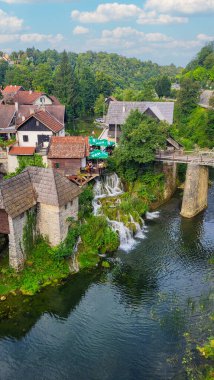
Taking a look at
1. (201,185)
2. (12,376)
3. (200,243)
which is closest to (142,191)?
(201,185)

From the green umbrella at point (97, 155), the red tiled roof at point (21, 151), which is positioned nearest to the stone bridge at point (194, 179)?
the green umbrella at point (97, 155)

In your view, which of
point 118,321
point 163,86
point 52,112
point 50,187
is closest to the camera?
point 118,321

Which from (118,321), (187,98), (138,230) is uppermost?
(187,98)

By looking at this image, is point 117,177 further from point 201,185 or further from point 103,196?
point 201,185

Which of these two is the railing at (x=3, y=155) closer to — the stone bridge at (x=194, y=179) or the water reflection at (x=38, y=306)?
the stone bridge at (x=194, y=179)

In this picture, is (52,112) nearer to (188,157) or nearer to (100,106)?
(188,157)

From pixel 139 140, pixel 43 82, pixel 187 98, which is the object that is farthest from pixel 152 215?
pixel 43 82
